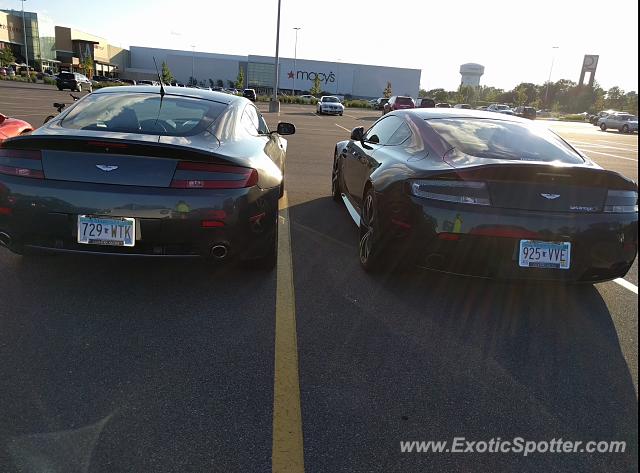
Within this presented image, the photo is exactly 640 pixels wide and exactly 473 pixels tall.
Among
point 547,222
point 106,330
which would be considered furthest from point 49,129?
point 547,222

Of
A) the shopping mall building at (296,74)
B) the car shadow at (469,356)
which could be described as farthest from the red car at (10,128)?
the shopping mall building at (296,74)

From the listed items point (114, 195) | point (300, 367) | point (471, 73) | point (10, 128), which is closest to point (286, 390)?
point (300, 367)

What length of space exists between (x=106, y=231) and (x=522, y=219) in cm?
272

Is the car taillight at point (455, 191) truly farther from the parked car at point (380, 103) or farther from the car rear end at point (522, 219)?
the parked car at point (380, 103)

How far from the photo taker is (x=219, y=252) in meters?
3.31

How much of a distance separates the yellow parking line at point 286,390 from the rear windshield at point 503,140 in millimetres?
1793

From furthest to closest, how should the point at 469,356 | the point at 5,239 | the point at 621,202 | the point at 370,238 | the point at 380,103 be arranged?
1. the point at 380,103
2. the point at 370,238
3. the point at 621,202
4. the point at 5,239
5. the point at 469,356

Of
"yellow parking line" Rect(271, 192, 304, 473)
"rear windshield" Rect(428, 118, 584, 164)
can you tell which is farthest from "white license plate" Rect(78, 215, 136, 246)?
"rear windshield" Rect(428, 118, 584, 164)

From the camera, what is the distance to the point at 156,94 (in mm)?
4395

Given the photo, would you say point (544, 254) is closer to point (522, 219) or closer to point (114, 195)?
point (522, 219)

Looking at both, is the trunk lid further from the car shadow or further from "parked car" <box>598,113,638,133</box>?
"parked car" <box>598,113,638,133</box>

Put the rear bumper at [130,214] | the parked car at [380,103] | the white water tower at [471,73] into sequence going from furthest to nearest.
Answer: the white water tower at [471,73]
the parked car at [380,103]
the rear bumper at [130,214]

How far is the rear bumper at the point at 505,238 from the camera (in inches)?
126

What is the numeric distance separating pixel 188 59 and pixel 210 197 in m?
108
